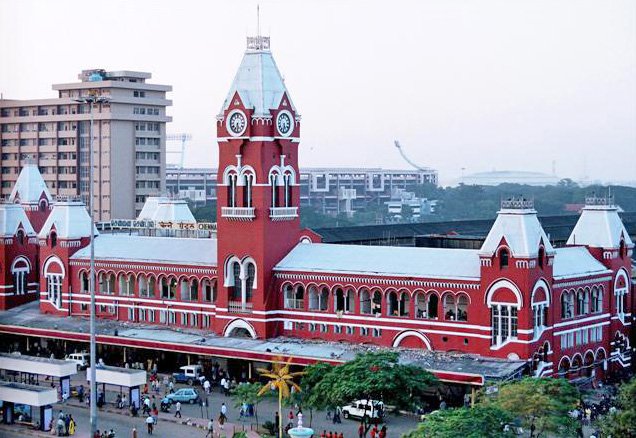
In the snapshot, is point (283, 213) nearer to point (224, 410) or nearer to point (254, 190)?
point (254, 190)

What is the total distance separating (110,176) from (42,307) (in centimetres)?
4642

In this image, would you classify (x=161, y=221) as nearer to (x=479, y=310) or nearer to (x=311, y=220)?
(x=479, y=310)

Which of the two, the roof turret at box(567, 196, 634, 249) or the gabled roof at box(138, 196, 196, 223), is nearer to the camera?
the roof turret at box(567, 196, 634, 249)

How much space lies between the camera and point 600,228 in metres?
55.3

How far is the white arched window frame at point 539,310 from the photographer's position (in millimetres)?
47875

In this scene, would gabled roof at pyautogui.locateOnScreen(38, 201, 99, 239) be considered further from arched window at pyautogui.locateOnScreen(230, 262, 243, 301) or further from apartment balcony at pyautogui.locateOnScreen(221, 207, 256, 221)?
arched window at pyautogui.locateOnScreen(230, 262, 243, 301)

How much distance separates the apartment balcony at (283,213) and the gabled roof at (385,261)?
60.7 inches

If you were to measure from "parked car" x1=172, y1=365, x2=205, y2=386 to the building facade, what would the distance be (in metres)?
3.38

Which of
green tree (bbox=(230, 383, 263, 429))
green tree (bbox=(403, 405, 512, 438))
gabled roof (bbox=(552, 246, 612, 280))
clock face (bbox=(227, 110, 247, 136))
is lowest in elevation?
green tree (bbox=(230, 383, 263, 429))

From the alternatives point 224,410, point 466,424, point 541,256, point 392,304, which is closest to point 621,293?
point 541,256

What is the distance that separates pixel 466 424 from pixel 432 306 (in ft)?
52.6

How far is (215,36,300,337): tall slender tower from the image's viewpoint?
54938 mm

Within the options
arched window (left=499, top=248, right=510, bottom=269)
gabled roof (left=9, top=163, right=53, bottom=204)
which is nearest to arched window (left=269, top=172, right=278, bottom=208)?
arched window (left=499, top=248, right=510, bottom=269)

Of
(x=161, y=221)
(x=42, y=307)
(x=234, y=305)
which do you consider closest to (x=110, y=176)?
(x=161, y=221)
